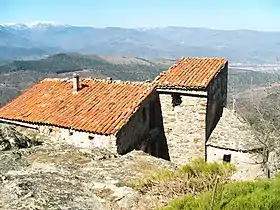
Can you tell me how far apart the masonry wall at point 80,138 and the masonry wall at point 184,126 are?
3.34m

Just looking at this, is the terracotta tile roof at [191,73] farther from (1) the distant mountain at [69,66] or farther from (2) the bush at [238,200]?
(1) the distant mountain at [69,66]

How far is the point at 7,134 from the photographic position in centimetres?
1245

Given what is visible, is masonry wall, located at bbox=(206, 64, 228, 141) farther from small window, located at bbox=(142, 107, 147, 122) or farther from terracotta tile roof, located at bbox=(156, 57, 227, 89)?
small window, located at bbox=(142, 107, 147, 122)

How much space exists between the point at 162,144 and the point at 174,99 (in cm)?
208

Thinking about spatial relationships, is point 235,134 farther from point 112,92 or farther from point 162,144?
point 112,92

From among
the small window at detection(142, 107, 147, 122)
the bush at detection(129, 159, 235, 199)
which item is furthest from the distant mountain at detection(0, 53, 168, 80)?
the bush at detection(129, 159, 235, 199)

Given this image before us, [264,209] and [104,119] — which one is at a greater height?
[264,209]

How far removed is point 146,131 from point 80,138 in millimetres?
2825

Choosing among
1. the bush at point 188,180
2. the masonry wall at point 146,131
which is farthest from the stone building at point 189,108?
the bush at point 188,180

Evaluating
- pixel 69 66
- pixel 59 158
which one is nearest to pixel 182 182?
pixel 59 158

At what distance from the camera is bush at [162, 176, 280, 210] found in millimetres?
5273

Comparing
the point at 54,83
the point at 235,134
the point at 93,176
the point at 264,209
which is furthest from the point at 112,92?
the point at 264,209

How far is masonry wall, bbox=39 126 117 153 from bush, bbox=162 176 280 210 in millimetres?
9606

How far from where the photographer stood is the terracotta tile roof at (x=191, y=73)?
56.0 feet
